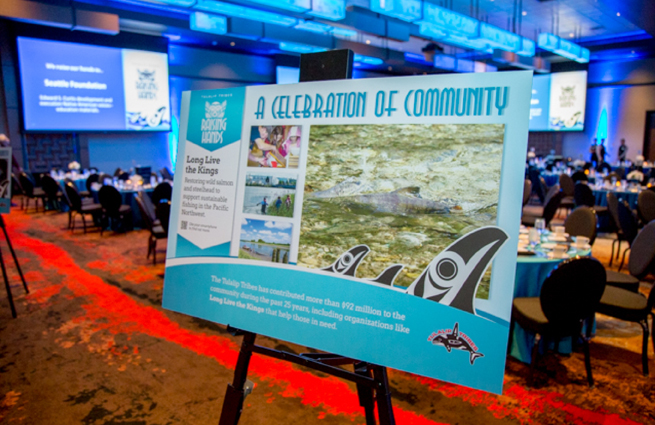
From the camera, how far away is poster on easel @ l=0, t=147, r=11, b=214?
4.01 metres

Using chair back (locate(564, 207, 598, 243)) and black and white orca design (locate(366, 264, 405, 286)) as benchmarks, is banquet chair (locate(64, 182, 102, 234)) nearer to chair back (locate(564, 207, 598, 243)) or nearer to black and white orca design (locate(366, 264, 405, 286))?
chair back (locate(564, 207, 598, 243))

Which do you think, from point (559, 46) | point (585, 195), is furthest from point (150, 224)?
point (559, 46)

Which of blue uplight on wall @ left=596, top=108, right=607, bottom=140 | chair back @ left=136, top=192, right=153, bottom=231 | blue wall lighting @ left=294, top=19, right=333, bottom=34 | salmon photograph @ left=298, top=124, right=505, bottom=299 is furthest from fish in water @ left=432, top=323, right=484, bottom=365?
blue uplight on wall @ left=596, top=108, right=607, bottom=140

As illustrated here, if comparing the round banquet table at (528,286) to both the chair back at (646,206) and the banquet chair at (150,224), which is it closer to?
the chair back at (646,206)

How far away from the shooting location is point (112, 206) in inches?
262

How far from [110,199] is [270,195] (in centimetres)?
596

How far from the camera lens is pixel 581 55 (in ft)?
38.2

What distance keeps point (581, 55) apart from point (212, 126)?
12.9 m

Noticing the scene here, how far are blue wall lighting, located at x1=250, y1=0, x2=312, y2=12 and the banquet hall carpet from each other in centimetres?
419

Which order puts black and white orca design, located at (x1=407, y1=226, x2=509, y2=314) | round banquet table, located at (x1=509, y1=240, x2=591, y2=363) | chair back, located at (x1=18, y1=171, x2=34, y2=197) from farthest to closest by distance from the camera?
1. chair back, located at (x1=18, y1=171, x2=34, y2=197)
2. round banquet table, located at (x1=509, y1=240, x2=591, y2=363)
3. black and white orca design, located at (x1=407, y1=226, x2=509, y2=314)

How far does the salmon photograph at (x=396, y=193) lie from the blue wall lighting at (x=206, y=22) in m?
7.40

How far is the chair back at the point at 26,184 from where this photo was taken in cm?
894

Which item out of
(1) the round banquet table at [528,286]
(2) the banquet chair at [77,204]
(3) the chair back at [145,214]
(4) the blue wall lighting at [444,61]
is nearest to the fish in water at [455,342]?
(1) the round banquet table at [528,286]

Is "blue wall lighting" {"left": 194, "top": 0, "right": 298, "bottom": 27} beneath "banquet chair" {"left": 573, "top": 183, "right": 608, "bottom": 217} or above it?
above
